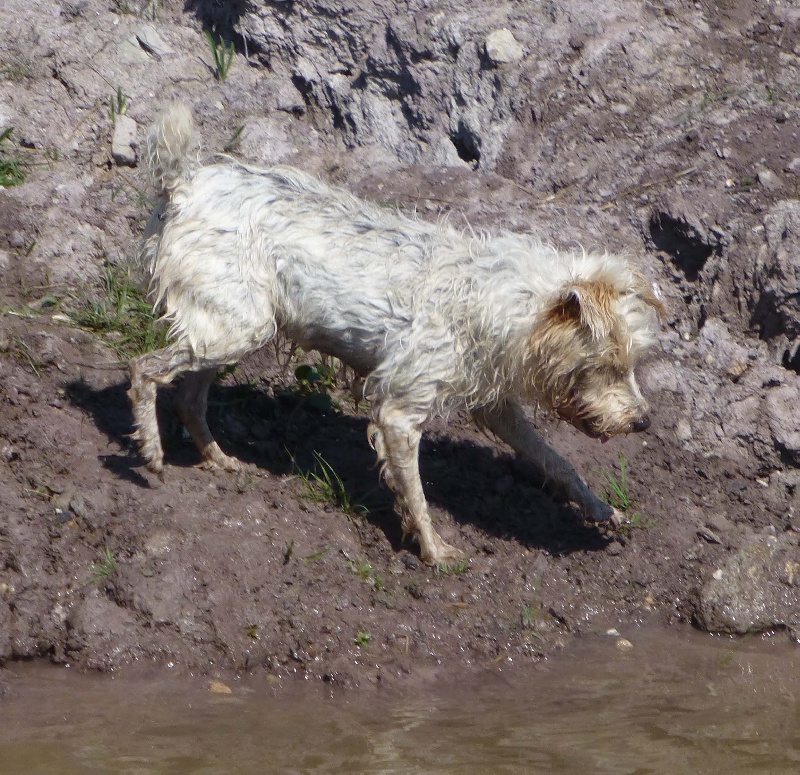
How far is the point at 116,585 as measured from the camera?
4.54 meters

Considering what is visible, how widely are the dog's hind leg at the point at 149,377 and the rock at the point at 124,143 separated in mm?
2373

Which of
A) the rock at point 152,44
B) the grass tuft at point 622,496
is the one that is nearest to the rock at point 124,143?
the rock at point 152,44

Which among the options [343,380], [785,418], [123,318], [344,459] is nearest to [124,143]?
[123,318]

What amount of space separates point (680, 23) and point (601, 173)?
1445mm

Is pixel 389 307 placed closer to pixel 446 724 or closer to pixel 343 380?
pixel 343 380

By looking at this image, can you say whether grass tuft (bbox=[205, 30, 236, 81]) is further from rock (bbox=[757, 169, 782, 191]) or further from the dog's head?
the dog's head

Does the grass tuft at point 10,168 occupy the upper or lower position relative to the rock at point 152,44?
lower

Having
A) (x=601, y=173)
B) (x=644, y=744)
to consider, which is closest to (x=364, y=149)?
(x=601, y=173)

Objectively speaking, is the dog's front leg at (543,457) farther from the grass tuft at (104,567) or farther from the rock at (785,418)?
the grass tuft at (104,567)

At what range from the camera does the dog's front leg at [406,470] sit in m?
4.88

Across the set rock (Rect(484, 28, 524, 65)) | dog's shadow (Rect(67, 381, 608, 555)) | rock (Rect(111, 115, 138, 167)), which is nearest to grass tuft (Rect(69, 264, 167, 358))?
dog's shadow (Rect(67, 381, 608, 555))

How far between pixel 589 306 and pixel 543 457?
1.04 m

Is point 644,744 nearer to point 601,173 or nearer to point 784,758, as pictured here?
point 784,758

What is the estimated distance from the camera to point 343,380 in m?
5.82
